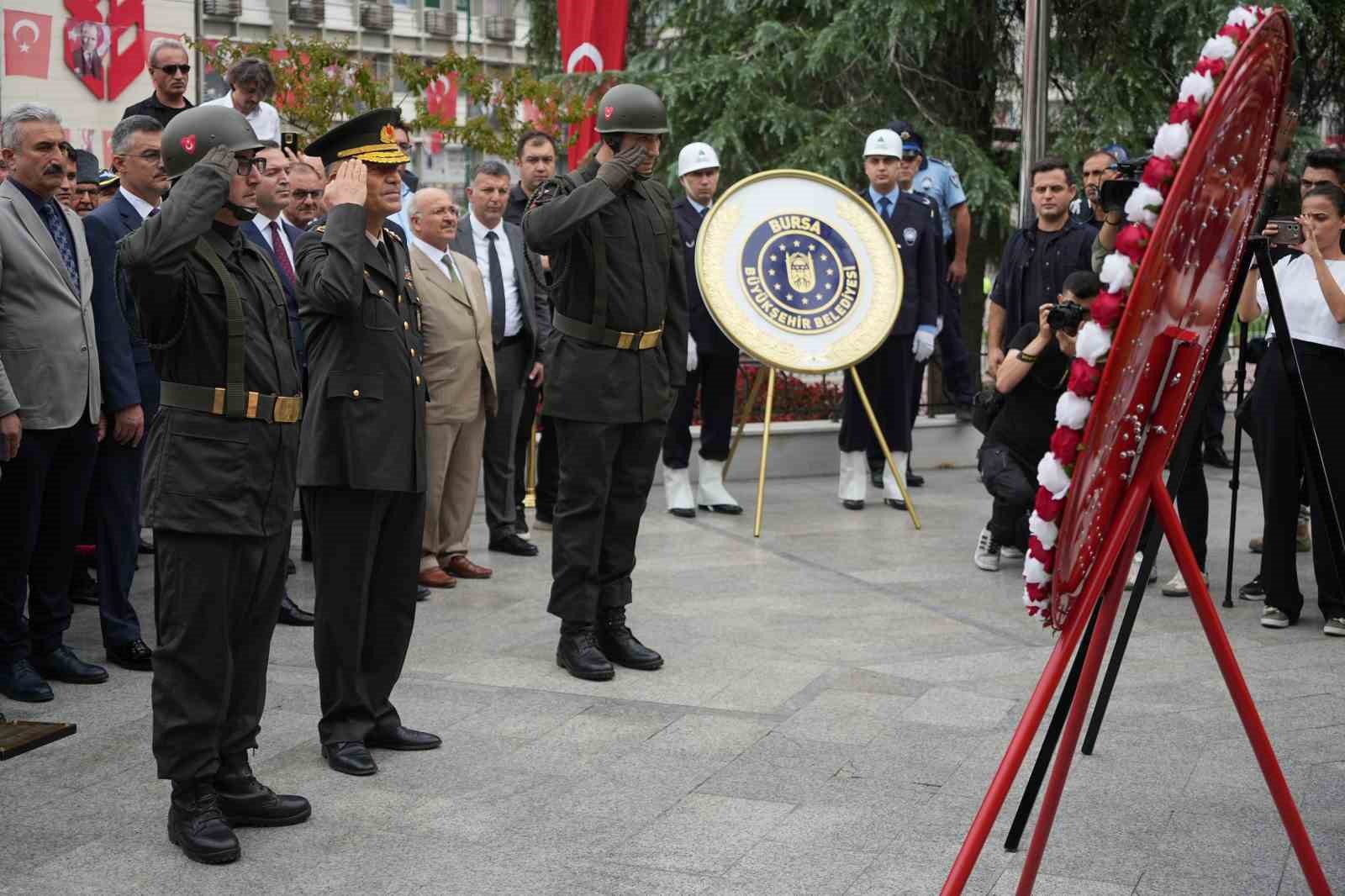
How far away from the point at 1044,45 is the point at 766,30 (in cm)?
443

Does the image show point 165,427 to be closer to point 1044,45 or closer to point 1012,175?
point 1044,45

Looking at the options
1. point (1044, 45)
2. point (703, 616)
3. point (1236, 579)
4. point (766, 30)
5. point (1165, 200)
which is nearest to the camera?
point (1165, 200)

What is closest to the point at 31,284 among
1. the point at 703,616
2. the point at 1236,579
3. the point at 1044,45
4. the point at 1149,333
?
the point at 703,616

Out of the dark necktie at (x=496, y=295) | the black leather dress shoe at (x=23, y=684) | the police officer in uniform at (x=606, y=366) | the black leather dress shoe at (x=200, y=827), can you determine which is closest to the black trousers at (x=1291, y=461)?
the police officer in uniform at (x=606, y=366)

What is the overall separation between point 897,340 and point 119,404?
198 inches

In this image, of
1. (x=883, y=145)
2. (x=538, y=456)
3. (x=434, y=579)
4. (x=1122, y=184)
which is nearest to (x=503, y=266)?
(x=538, y=456)

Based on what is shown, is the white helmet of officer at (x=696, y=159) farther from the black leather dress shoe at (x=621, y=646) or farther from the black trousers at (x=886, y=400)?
the black leather dress shoe at (x=621, y=646)

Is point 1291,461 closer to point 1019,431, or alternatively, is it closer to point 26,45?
point 1019,431

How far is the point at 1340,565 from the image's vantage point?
4.04 meters

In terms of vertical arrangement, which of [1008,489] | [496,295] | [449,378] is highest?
[496,295]

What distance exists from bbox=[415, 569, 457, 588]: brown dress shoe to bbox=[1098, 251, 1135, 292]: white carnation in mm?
4799

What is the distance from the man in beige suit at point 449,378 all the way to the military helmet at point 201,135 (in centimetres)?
287

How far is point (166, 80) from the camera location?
7.59 metres

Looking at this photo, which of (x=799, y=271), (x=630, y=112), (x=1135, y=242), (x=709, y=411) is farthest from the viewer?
(x=709, y=411)
